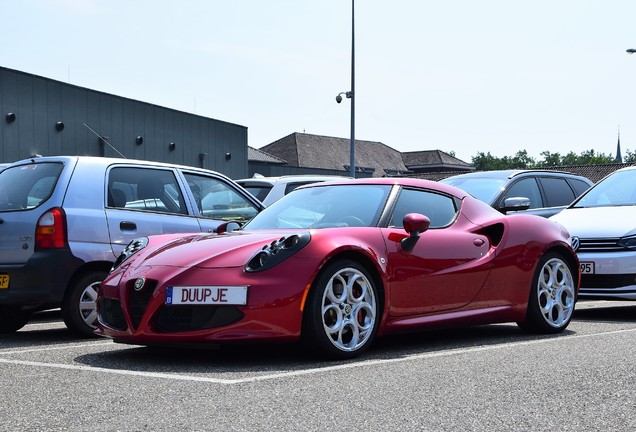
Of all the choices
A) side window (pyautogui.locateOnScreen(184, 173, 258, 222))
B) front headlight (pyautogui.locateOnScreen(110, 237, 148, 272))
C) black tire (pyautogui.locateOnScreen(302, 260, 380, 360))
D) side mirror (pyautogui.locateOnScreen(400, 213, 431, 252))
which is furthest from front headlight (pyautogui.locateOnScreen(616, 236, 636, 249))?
front headlight (pyautogui.locateOnScreen(110, 237, 148, 272))

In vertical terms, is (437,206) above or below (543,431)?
above

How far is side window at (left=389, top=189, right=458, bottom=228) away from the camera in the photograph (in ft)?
23.6

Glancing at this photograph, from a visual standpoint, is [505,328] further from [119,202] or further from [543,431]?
[543,431]

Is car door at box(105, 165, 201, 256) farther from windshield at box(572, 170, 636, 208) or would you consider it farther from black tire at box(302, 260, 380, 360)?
windshield at box(572, 170, 636, 208)

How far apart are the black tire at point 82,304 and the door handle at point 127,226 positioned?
1.60 feet

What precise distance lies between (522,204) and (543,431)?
228 inches

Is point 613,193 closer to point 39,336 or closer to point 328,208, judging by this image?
point 328,208

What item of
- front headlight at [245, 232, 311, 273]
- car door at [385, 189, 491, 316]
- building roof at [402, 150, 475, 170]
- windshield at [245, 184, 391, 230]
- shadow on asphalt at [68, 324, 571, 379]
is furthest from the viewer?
building roof at [402, 150, 475, 170]

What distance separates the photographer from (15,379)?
221 inches

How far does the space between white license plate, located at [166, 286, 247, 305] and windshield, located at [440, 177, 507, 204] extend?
6660 mm

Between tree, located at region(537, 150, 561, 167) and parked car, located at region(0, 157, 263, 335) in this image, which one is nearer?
parked car, located at region(0, 157, 263, 335)

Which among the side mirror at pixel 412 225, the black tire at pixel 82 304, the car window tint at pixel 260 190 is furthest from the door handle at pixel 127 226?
the car window tint at pixel 260 190

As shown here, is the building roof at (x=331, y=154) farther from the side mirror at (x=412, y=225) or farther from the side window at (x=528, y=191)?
the side mirror at (x=412, y=225)

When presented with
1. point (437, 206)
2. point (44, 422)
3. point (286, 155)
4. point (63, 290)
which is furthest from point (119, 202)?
point (286, 155)
